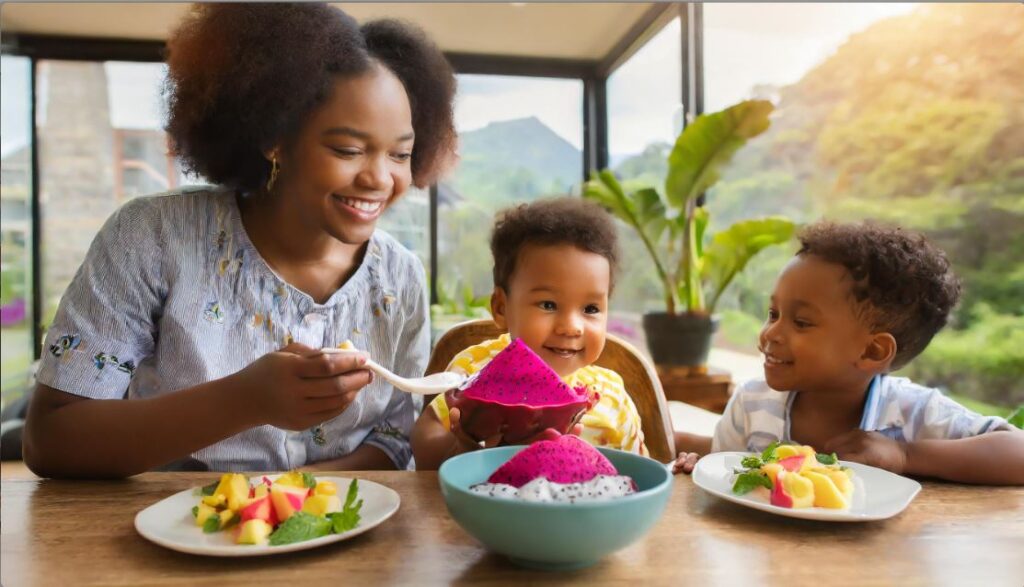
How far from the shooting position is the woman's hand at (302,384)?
99cm

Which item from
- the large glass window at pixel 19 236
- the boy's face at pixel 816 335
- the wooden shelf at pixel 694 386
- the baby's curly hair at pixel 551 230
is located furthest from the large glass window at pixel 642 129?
the large glass window at pixel 19 236

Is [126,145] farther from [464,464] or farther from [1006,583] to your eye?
[1006,583]

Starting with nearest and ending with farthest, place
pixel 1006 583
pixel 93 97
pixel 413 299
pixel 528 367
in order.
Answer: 1. pixel 1006 583
2. pixel 528 367
3. pixel 413 299
4. pixel 93 97

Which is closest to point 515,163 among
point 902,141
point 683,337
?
point 683,337

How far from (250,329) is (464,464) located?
29.3 inches

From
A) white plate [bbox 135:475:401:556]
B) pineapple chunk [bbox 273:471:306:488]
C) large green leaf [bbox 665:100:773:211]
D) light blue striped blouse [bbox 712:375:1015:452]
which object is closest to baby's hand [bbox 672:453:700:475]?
light blue striped blouse [bbox 712:375:1015:452]

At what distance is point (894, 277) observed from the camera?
148 centimetres

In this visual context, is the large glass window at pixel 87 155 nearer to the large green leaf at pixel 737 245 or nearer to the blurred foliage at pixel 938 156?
the large green leaf at pixel 737 245

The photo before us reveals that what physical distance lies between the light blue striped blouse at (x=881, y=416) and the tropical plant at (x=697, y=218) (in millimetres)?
1853

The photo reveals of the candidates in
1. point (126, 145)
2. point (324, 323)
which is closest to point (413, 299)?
point (324, 323)

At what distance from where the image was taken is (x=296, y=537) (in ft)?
2.70

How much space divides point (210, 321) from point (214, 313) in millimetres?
17

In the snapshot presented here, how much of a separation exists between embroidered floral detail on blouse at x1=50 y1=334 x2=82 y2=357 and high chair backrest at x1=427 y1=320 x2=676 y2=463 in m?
0.67

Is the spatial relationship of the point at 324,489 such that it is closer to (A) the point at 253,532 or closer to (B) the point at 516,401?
(A) the point at 253,532
